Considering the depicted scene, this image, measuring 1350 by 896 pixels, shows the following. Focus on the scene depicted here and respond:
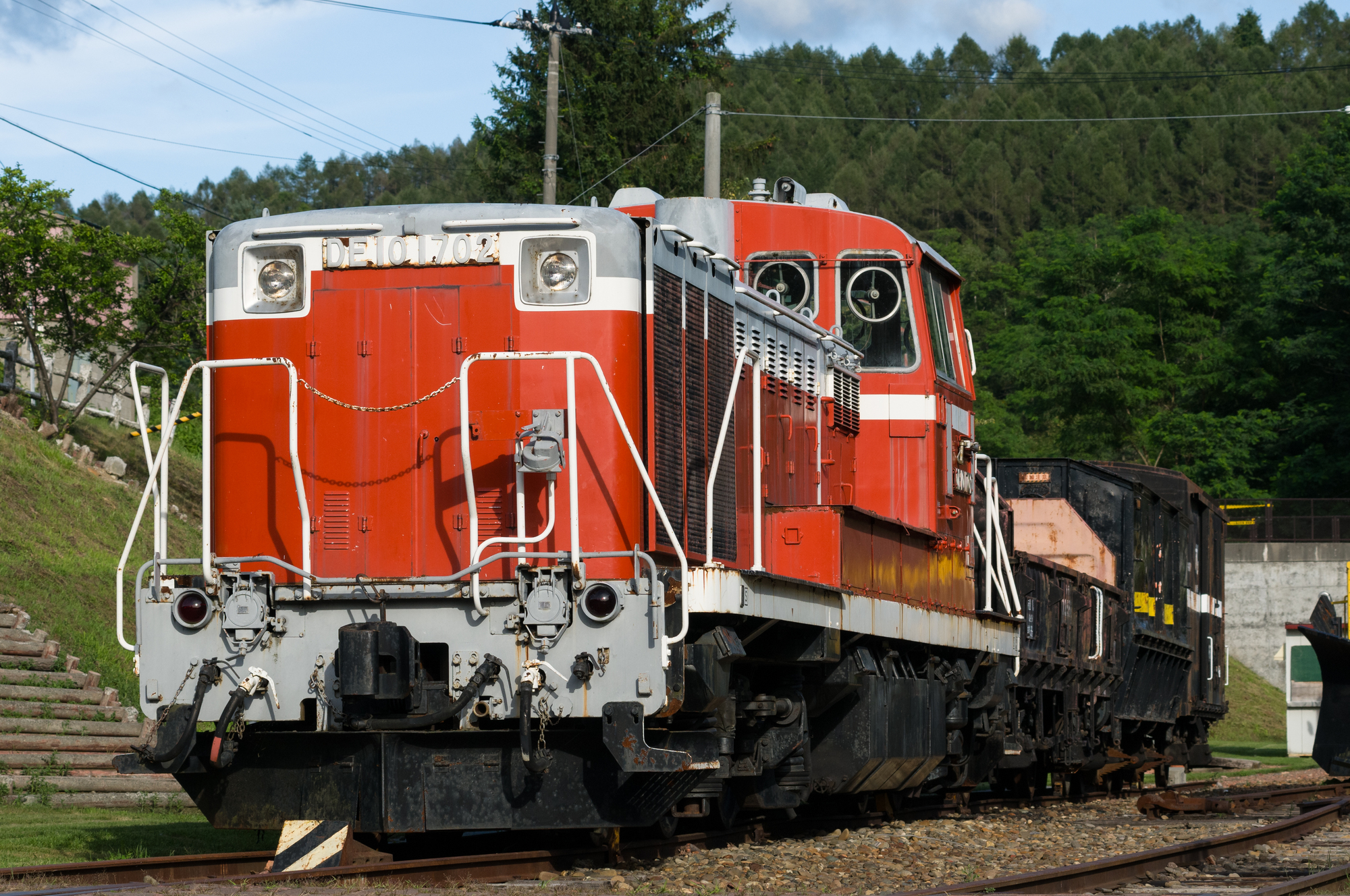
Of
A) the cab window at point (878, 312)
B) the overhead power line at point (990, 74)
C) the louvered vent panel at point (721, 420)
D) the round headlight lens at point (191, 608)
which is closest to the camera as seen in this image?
the round headlight lens at point (191, 608)

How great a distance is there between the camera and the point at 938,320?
11.7 meters

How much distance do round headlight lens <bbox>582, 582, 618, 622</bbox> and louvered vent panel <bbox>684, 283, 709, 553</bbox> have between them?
1.28 metres

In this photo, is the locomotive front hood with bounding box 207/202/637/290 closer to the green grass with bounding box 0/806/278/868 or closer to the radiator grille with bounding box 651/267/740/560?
the radiator grille with bounding box 651/267/740/560

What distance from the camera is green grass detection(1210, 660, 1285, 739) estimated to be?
1407 inches

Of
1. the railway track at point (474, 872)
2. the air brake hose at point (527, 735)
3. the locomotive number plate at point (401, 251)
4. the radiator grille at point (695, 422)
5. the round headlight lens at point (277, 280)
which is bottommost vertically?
the railway track at point (474, 872)

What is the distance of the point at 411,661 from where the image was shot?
716 cm

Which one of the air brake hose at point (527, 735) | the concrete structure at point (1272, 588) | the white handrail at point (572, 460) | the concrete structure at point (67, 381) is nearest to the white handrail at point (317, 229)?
the white handrail at point (572, 460)

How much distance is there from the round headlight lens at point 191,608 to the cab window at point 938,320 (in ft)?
19.3

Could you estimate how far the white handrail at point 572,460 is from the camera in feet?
23.5

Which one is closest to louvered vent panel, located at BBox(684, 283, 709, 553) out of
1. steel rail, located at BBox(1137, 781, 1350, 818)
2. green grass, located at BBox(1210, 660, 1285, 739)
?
steel rail, located at BBox(1137, 781, 1350, 818)

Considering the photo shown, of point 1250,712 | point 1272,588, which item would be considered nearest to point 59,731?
point 1250,712

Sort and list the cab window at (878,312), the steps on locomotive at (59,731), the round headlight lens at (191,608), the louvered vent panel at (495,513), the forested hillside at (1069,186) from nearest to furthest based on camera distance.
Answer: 1. the round headlight lens at (191,608)
2. the louvered vent panel at (495,513)
3. the cab window at (878,312)
4. the steps on locomotive at (59,731)
5. the forested hillside at (1069,186)

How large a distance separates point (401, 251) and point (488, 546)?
1.63m

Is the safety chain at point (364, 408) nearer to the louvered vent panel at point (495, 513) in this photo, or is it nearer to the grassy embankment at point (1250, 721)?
the louvered vent panel at point (495, 513)
